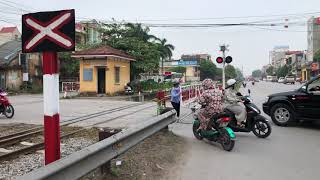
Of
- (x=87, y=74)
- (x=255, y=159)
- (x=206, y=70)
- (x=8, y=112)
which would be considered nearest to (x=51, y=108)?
(x=255, y=159)

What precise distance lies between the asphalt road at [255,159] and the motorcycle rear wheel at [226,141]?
0.11 m

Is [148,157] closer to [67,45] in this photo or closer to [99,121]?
[67,45]

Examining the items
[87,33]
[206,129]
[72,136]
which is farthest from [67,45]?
[87,33]

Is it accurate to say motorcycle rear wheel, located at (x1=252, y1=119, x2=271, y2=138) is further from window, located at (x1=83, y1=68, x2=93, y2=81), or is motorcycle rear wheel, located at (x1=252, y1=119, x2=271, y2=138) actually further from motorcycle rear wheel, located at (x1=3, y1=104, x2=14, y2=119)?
window, located at (x1=83, y1=68, x2=93, y2=81)

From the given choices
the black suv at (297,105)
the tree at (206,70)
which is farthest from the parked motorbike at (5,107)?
the tree at (206,70)

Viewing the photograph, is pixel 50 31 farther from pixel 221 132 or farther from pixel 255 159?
pixel 221 132

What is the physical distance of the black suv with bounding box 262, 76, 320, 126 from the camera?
11.4 meters

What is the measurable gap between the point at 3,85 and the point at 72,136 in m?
32.9

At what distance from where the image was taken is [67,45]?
14.5 ft

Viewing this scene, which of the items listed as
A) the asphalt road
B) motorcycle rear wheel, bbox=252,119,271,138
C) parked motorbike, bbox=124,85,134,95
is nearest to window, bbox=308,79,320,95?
the asphalt road

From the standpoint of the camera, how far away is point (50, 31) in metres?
4.51

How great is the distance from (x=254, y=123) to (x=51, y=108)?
6.53m

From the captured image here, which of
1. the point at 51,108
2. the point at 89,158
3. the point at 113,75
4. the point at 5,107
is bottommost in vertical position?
the point at 5,107

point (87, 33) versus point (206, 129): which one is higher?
point (87, 33)
